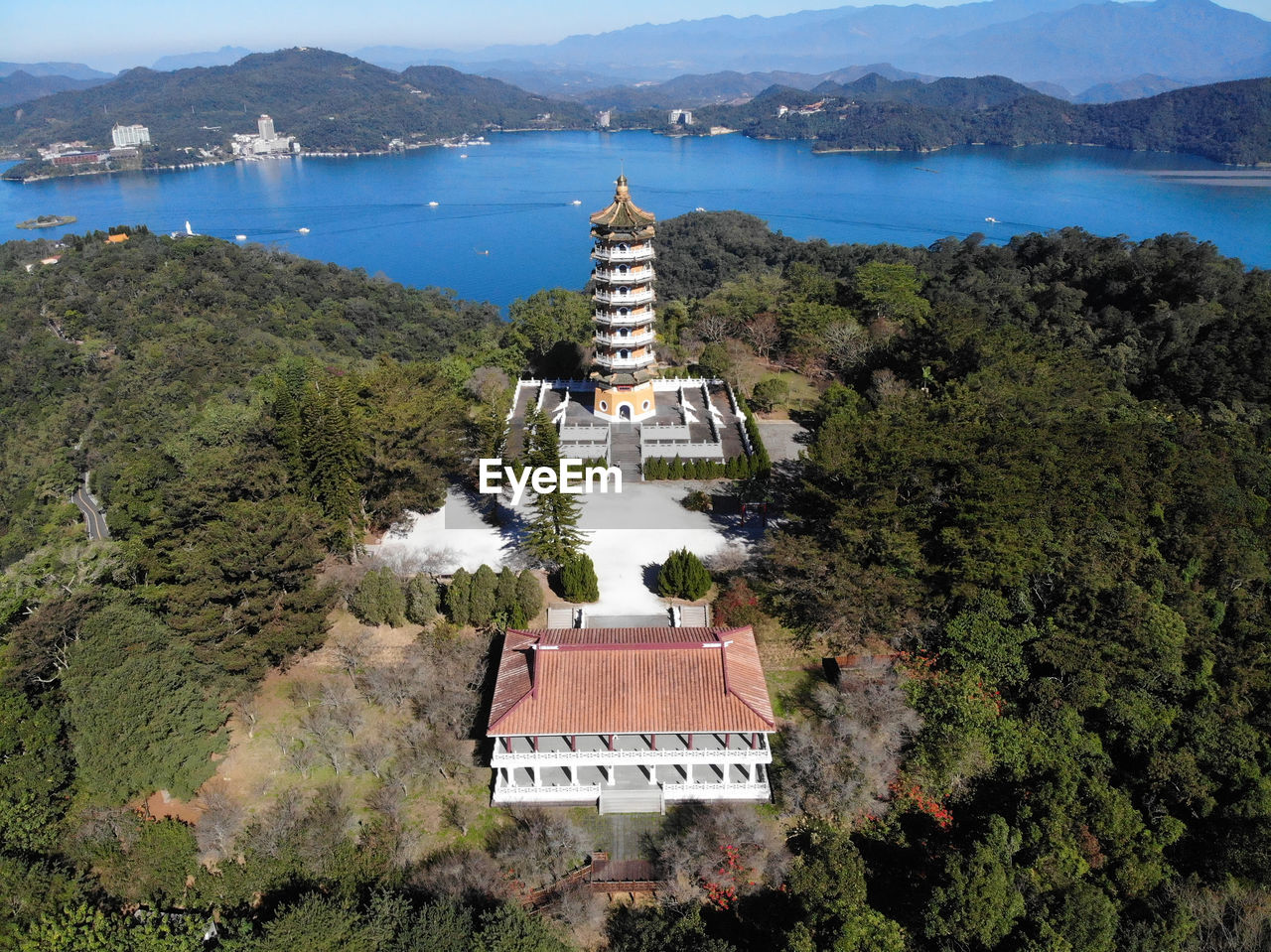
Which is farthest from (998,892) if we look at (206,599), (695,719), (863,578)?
(206,599)

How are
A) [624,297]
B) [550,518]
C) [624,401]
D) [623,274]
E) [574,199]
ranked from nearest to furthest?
[550,518], [623,274], [624,297], [624,401], [574,199]

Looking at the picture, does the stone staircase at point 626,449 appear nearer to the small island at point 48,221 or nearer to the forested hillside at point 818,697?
the forested hillside at point 818,697

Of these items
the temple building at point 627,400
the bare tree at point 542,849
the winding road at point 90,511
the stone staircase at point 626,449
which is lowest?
the winding road at point 90,511

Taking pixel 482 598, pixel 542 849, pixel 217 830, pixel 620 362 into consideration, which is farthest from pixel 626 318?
pixel 217 830

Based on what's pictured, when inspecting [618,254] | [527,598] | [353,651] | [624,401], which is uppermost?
[618,254]

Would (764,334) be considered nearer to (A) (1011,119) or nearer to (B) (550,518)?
(B) (550,518)

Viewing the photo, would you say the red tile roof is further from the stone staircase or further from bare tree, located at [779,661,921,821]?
the stone staircase

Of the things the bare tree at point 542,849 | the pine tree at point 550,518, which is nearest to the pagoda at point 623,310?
the pine tree at point 550,518
